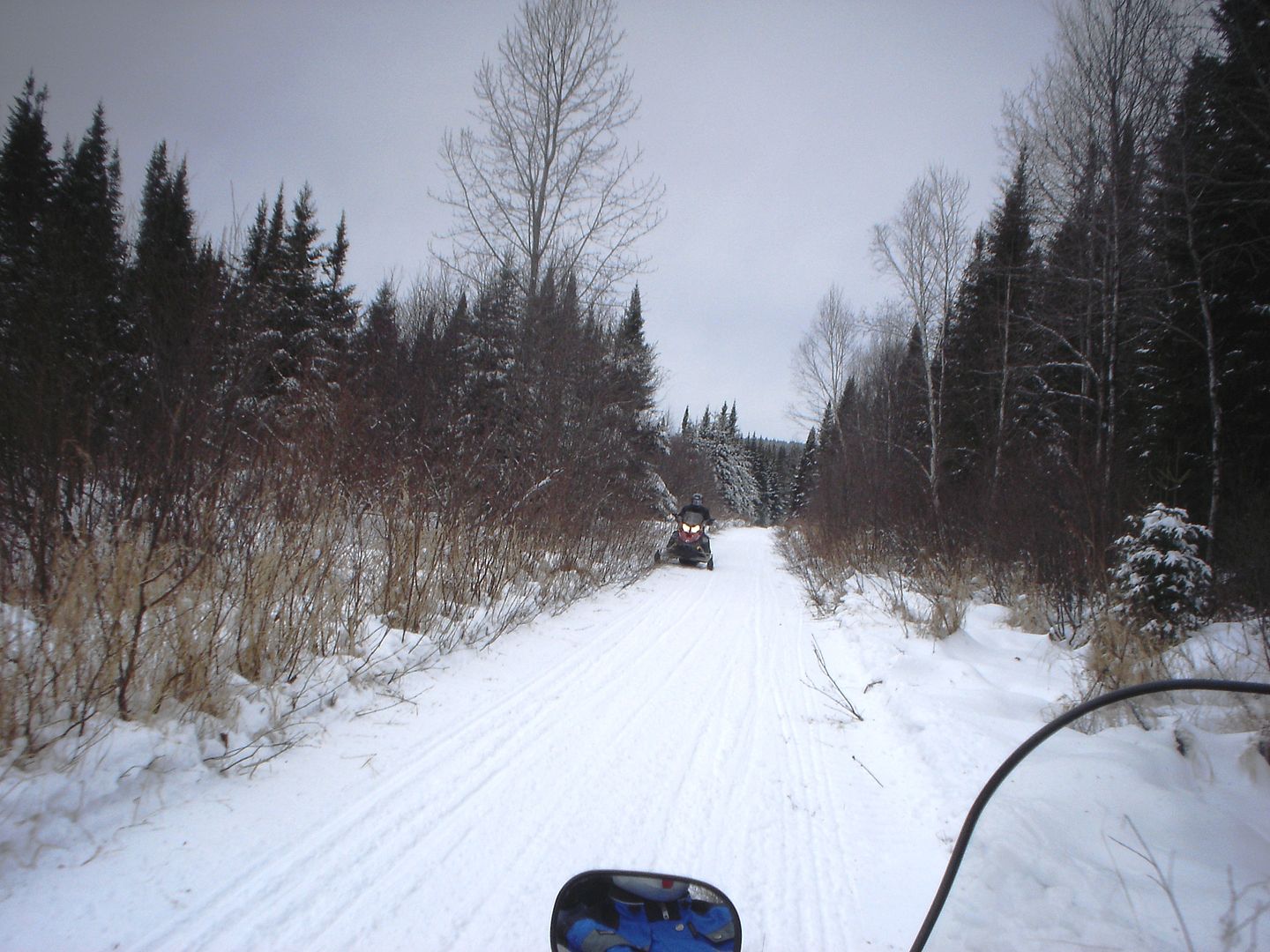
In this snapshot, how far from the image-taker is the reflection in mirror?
1452 mm

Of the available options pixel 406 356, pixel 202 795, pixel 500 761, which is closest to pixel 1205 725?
pixel 500 761

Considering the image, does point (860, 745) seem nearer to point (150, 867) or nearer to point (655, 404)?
point (150, 867)

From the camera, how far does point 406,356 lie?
8.70 metres

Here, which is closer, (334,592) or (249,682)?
(249,682)

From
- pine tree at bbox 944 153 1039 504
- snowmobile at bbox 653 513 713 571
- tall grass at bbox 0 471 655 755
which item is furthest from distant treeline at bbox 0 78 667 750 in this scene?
pine tree at bbox 944 153 1039 504

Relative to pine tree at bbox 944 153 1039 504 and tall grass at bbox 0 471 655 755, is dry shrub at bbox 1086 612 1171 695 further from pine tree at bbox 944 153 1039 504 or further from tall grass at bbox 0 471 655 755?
pine tree at bbox 944 153 1039 504

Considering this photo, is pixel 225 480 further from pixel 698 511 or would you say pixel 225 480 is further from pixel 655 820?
pixel 698 511

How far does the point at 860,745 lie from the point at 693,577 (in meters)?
9.59

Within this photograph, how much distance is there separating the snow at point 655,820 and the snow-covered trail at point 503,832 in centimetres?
1

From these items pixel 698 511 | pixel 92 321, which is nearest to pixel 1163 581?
pixel 92 321

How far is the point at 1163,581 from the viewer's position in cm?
443

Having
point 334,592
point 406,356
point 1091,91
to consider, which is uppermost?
point 1091,91

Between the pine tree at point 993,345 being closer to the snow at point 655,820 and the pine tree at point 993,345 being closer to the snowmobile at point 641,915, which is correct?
the snow at point 655,820

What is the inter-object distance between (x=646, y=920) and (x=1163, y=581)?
5.16 metres
